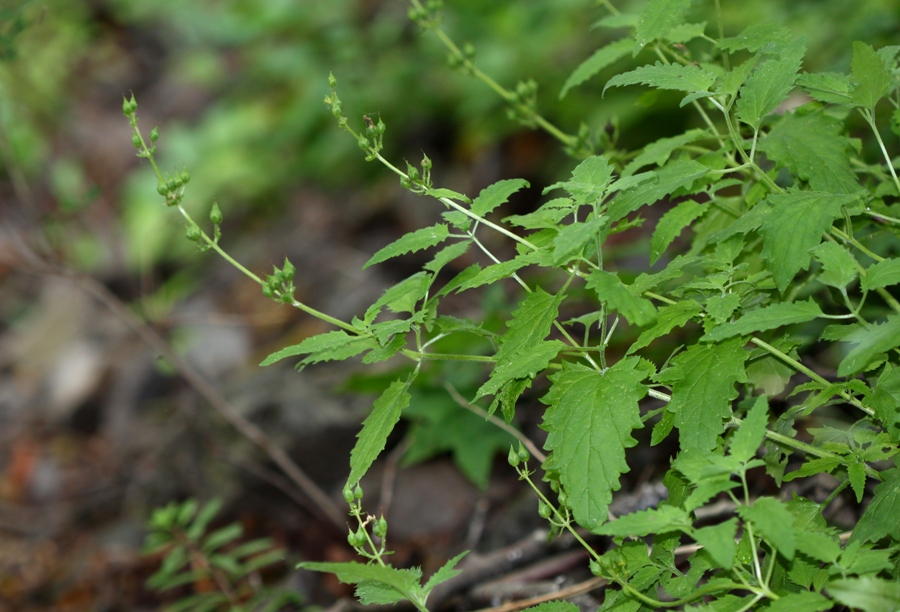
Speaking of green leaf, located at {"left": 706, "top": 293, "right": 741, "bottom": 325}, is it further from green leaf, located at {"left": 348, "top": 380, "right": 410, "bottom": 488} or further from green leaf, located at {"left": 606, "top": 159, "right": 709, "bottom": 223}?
green leaf, located at {"left": 348, "top": 380, "right": 410, "bottom": 488}

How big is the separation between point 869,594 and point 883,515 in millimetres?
225

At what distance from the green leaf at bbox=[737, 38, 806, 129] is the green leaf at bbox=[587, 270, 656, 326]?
41 centimetres

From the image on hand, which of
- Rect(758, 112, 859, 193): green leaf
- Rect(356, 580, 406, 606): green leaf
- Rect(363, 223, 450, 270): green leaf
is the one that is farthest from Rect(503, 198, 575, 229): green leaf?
Rect(356, 580, 406, 606): green leaf

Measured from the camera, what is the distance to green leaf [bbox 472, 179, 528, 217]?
1.43 m

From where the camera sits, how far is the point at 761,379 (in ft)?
5.24

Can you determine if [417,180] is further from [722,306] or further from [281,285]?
[722,306]

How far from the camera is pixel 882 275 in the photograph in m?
1.30

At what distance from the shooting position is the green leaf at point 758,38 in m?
1.61

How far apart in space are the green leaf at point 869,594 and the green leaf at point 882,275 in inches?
17.9

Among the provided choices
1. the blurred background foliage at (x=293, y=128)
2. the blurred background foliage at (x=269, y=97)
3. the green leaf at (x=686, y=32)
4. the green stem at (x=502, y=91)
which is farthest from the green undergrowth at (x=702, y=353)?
the blurred background foliage at (x=269, y=97)

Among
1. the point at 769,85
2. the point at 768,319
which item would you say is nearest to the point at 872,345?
the point at 768,319

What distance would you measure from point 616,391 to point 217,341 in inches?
194

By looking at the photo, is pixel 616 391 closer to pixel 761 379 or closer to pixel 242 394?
pixel 761 379

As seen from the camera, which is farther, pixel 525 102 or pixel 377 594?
pixel 525 102
